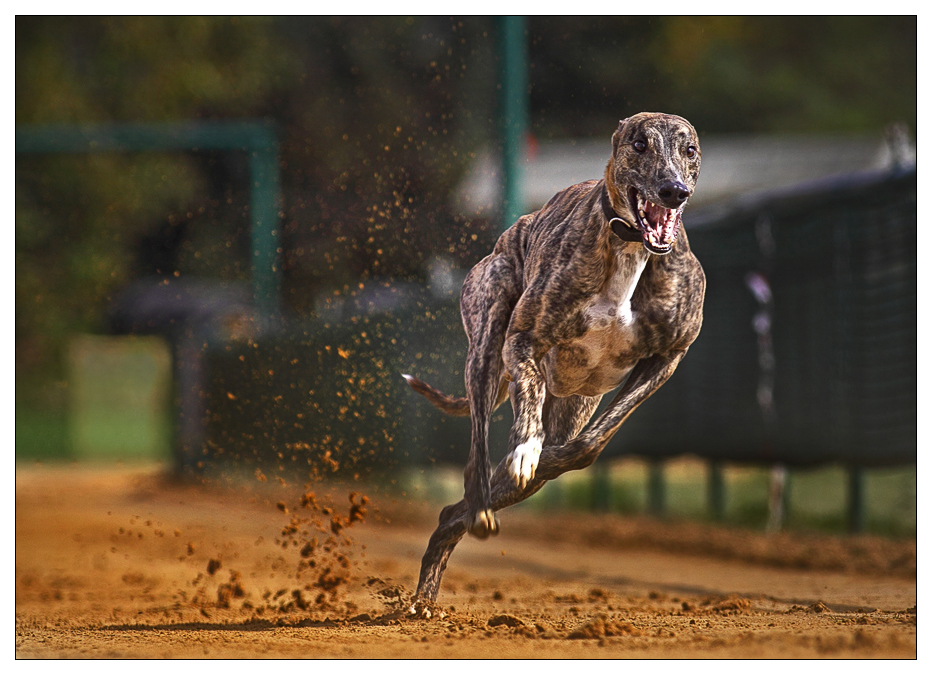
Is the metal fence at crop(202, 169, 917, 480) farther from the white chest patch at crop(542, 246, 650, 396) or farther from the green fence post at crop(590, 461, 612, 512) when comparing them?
the white chest patch at crop(542, 246, 650, 396)

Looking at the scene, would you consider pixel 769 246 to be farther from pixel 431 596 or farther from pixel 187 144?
pixel 187 144

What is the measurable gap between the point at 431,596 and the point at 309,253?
12.2 meters

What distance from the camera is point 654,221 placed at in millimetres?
3854

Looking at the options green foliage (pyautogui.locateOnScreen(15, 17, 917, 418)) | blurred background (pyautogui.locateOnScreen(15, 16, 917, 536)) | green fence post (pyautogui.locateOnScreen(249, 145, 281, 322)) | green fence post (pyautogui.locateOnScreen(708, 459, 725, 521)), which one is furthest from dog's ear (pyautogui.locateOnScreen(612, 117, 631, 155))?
green foliage (pyautogui.locateOnScreen(15, 17, 917, 418))

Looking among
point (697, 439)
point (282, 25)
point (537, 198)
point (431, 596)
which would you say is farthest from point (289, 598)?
point (282, 25)

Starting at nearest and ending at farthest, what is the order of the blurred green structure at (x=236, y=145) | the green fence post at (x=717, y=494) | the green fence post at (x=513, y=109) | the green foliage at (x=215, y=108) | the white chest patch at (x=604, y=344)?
1. the white chest patch at (x=604, y=344)
2. the green fence post at (x=513, y=109)
3. the green fence post at (x=717, y=494)
4. the blurred green structure at (x=236, y=145)
5. the green foliage at (x=215, y=108)

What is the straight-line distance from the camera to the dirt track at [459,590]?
4.18m

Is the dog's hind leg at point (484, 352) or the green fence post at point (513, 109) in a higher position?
the green fence post at point (513, 109)

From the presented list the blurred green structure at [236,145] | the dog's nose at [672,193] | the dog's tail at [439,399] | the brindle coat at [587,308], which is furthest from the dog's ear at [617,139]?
the blurred green structure at [236,145]

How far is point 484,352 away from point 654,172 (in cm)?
95

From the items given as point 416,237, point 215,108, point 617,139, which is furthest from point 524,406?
point 215,108

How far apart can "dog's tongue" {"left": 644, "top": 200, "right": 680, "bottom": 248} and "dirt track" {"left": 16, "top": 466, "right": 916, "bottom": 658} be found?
1.38 meters

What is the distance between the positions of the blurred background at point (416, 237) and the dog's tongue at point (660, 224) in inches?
75.5

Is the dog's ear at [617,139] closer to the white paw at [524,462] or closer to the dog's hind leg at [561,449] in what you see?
the dog's hind leg at [561,449]
